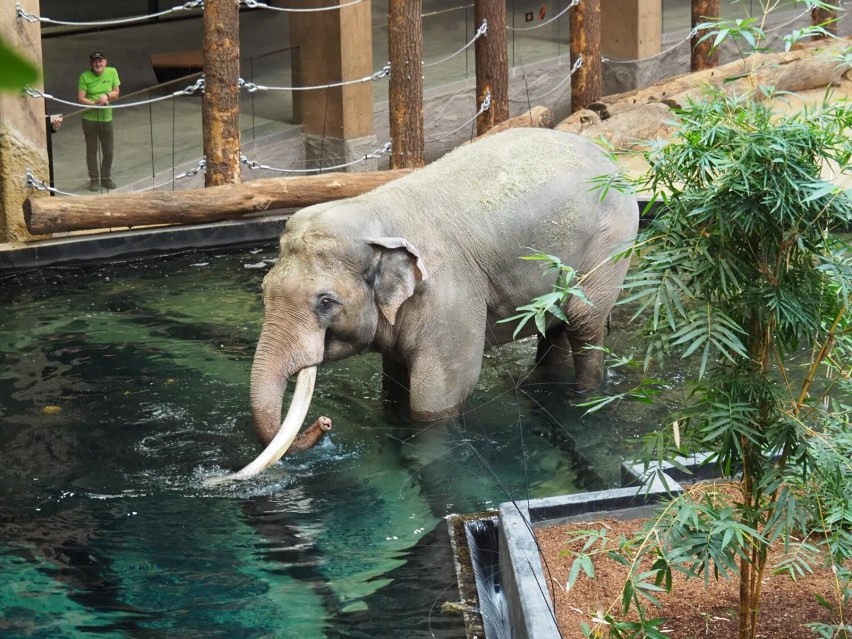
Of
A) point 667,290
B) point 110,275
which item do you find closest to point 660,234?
point 667,290

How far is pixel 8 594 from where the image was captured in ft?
17.8

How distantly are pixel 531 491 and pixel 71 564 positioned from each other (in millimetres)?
2357

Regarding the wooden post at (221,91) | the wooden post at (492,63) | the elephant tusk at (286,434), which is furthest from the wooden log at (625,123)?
the elephant tusk at (286,434)

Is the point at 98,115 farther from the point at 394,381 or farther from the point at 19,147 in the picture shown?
the point at 394,381

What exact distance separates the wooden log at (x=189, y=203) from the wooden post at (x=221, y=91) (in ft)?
0.89

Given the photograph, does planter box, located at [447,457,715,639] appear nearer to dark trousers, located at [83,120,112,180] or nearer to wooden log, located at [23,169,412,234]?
wooden log, located at [23,169,412,234]

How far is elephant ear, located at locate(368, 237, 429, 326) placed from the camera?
6691mm

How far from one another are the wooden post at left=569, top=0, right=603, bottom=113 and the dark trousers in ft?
17.2

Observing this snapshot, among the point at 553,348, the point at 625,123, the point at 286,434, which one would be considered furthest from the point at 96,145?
the point at 286,434

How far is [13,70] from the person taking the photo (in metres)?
1.01

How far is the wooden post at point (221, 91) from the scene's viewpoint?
38.2ft

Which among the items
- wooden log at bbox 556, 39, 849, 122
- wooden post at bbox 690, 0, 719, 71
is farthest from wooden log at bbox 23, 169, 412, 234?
wooden post at bbox 690, 0, 719, 71

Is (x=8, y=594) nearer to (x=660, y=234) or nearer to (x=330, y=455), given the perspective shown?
(x=330, y=455)

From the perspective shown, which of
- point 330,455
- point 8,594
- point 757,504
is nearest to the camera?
point 757,504
